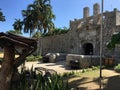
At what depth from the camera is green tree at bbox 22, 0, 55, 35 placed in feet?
111

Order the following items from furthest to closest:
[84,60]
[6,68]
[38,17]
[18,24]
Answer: [18,24] < [38,17] < [84,60] < [6,68]

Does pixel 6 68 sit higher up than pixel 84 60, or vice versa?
pixel 6 68

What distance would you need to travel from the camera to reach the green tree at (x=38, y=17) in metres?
33.8

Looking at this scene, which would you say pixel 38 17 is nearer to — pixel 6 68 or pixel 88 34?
pixel 88 34

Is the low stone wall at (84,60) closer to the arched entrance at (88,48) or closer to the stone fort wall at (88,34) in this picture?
the stone fort wall at (88,34)

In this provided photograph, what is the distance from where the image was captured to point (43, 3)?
34656 millimetres

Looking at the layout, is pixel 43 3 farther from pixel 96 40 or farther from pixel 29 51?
pixel 29 51

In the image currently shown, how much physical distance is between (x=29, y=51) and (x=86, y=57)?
14290 millimetres

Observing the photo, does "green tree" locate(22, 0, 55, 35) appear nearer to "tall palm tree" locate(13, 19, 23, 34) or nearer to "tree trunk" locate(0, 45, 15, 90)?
"tall palm tree" locate(13, 19, 23, 34)

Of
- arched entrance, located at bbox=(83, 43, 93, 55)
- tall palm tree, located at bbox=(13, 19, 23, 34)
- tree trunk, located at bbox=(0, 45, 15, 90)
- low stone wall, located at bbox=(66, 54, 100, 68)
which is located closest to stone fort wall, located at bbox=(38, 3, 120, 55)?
arched entrance, located at bbox=(83, 43, 93, 55)

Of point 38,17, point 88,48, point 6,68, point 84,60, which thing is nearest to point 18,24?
point 38,17

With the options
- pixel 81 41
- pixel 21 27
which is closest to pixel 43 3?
pixel 21 27

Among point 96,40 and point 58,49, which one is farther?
point 58,49

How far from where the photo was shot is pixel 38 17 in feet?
111
